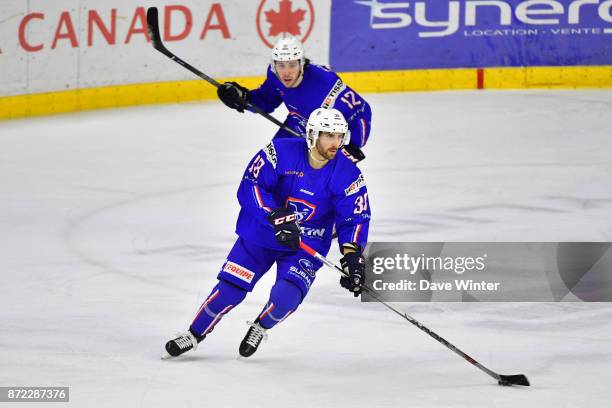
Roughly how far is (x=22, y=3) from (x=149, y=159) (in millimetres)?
1913

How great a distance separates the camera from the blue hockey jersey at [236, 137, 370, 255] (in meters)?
5.12

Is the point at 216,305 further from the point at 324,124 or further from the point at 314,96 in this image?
the point at 314,96

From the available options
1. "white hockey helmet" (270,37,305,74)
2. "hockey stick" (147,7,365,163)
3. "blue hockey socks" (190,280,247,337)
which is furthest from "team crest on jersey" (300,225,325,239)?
"hockey stick" (147,7,365,163)

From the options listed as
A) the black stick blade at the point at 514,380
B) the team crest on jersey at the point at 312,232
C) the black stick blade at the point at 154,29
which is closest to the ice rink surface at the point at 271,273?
the black stick blade at the point at 514,380

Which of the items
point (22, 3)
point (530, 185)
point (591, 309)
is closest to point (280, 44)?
point (591, 309)

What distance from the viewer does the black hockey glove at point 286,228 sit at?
195 inches

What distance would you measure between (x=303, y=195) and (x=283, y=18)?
598 cm

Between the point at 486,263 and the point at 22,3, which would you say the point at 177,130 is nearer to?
the point at 22,3

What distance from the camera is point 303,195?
17.0 feet

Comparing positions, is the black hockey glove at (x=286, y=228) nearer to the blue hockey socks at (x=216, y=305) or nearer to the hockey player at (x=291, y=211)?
the hockey player at (x=291, y=211)

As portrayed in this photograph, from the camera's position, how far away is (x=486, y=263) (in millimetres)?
6723

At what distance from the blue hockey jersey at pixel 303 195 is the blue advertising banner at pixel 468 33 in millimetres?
6026

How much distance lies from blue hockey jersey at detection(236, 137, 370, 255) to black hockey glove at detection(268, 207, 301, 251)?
0.09 meters

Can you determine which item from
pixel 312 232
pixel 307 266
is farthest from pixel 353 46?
pixel 307 266
